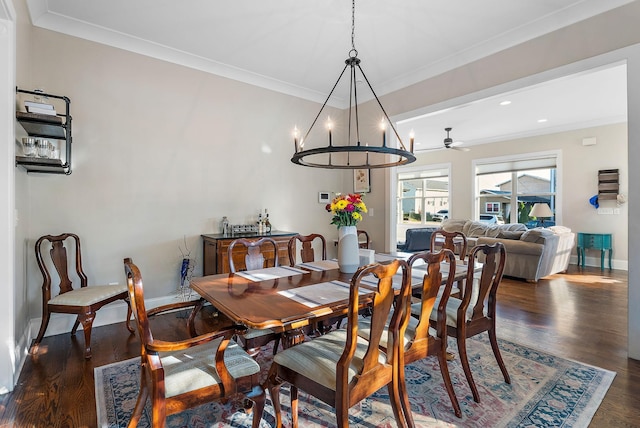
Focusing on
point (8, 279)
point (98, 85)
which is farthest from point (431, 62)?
point (8, 279)

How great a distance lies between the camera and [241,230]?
158 inches

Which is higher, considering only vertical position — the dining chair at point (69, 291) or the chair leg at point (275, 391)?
the dining chair at point (69, 291)

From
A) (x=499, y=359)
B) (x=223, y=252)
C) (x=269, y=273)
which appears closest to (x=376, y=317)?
(x=269, y=273)

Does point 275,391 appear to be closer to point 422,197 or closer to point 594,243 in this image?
point 594,243

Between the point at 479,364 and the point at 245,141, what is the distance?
139 inches

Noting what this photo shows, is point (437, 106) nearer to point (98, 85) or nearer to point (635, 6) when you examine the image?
point (635, 6)

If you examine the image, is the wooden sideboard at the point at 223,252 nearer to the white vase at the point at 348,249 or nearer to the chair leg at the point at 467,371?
the white vase at the point at 348,249

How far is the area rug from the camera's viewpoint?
1823 millimetres

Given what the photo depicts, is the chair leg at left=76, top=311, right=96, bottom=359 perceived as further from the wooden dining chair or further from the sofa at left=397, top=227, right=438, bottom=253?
the sofa at left=397, top=227, right=438, bottom=253

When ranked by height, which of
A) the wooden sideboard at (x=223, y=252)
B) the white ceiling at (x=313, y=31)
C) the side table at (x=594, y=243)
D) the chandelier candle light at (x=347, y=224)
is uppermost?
the white ceiling at (x=313, y=31)

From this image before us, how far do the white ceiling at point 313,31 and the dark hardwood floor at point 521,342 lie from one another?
2593mm

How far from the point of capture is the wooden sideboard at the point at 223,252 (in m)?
3.49

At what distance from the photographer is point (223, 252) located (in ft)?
11.5

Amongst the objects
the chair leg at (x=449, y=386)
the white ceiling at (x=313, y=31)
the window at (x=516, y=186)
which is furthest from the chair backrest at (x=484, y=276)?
the window at (x=516, y=186)
